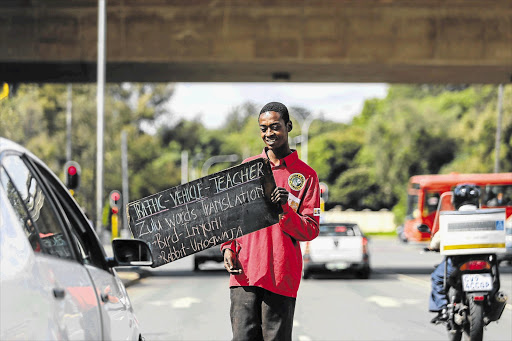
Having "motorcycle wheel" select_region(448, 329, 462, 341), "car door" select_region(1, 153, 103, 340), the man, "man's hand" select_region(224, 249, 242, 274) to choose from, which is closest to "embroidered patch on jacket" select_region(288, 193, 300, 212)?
the man

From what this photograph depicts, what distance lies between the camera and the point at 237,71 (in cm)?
2380

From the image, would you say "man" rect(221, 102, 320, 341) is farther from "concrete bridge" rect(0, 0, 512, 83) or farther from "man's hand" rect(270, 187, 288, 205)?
"concrete bridge" rect(0, 0, 512, 83)

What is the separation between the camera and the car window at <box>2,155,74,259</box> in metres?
3.46

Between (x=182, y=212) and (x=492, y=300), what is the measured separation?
4591 mm

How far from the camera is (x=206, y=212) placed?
4871 millimetres

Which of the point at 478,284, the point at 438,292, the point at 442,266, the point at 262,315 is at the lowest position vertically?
the point at 438,292

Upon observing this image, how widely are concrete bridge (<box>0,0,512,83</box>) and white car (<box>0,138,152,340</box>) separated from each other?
18.2m

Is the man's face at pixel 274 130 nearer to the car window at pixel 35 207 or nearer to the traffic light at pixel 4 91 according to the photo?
the car window at pixel 35 207

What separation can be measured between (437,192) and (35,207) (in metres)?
36.9

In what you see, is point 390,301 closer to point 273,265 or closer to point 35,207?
point 273,265

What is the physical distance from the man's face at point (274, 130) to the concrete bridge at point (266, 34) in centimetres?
1756

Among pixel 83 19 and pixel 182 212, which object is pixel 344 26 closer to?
pixel 83 19

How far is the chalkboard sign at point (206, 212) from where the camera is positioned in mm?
4777

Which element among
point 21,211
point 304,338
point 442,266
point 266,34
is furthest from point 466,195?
point 266,34
